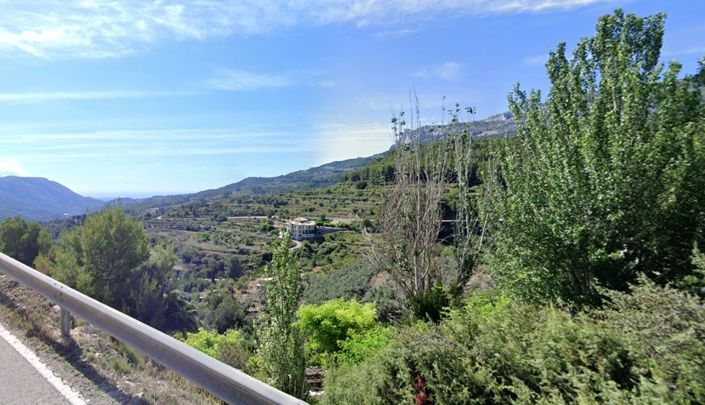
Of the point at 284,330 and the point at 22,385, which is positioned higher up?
the point at 22,385

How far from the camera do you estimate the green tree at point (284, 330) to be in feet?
21.2

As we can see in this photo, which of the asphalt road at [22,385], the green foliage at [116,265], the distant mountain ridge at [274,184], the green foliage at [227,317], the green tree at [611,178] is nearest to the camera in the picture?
the asphalt road at [22,385]

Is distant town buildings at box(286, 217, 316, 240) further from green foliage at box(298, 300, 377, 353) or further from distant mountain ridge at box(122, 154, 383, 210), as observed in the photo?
distant mountain ridge at box(122, 154, 383, 210)

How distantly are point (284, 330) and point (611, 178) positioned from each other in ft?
17.1

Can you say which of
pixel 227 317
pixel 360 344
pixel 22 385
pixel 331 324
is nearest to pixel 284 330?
pixel 360 344

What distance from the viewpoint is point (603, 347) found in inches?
118

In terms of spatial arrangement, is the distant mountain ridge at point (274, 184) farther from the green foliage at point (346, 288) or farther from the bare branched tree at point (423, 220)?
the bare branched tree at point (423, 220)

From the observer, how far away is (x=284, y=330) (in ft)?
21.4

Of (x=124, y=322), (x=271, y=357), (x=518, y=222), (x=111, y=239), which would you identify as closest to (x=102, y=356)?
(x=124, y=322)

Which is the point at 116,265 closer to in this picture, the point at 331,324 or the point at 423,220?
the point at 331,324

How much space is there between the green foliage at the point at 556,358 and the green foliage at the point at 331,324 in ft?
22.4

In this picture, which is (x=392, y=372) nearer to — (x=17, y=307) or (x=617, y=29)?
(x=17, y=307)

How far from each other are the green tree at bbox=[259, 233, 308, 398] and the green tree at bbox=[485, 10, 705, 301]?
371cm

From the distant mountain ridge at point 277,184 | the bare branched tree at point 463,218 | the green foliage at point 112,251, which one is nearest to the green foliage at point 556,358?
the bare branched tree at point 463,218
